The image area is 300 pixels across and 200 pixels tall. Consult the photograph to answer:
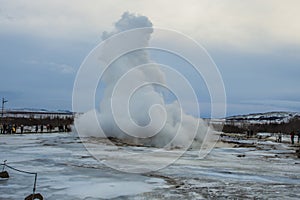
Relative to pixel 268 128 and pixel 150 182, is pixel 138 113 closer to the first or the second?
pixel 150 182

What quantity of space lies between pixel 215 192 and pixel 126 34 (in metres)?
34.7

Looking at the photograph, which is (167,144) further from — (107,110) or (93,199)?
(93,199)

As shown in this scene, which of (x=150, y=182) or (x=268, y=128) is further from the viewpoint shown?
(x=268, y=128)

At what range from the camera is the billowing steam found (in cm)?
3856

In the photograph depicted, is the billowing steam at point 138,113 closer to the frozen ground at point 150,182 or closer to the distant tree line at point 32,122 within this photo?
the frozen ground at point 150,182

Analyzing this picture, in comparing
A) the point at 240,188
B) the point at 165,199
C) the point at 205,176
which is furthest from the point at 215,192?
the point at 205,176

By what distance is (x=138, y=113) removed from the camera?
136 ft

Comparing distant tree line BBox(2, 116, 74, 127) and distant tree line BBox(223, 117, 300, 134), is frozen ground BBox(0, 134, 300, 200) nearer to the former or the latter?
distant tree line BBox(2, 116, 74, 127)

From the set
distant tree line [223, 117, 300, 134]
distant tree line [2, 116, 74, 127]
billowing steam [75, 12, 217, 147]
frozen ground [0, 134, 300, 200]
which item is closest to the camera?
frozen ground [0, 134, 300, 200]

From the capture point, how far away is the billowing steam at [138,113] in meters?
38.6

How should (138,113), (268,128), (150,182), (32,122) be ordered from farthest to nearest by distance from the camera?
(268,128), (32,122), (138,113), (150,182)

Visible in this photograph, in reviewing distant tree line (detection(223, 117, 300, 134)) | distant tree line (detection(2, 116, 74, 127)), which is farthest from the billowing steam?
distant tree line (detection(223, 117, 300, 134))

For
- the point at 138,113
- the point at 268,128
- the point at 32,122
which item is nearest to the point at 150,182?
the point at 138,113

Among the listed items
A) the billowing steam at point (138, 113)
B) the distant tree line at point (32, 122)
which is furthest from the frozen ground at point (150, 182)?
the distant tree line at point (32, 122)
